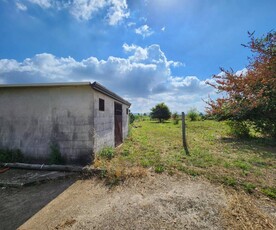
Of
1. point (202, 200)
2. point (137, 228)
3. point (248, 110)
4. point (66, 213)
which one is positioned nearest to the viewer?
point (137, 228)

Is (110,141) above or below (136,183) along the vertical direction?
above

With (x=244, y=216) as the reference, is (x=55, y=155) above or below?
above

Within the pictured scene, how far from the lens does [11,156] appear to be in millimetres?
5336

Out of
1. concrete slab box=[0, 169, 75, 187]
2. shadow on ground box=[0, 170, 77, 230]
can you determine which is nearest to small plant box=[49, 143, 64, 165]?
concrete slab box=[0, 169, 75, 187]

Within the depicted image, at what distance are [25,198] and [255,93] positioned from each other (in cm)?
925

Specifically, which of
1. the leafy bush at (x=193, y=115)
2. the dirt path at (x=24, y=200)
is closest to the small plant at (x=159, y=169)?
the dirt path at (x=24, y=200)

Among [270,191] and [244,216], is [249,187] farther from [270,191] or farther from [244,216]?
[244,216]

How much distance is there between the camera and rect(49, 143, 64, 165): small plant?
16.5ft

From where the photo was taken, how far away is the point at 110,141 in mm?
6715

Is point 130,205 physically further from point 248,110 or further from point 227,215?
point 248,110

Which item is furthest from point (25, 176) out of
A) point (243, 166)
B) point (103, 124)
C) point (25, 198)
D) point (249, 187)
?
point (243, 166)

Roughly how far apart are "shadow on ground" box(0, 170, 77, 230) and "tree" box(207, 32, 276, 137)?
7.83 meters

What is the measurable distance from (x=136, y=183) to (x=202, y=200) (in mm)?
1409

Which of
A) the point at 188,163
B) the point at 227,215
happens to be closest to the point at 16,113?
the point at 188,163
